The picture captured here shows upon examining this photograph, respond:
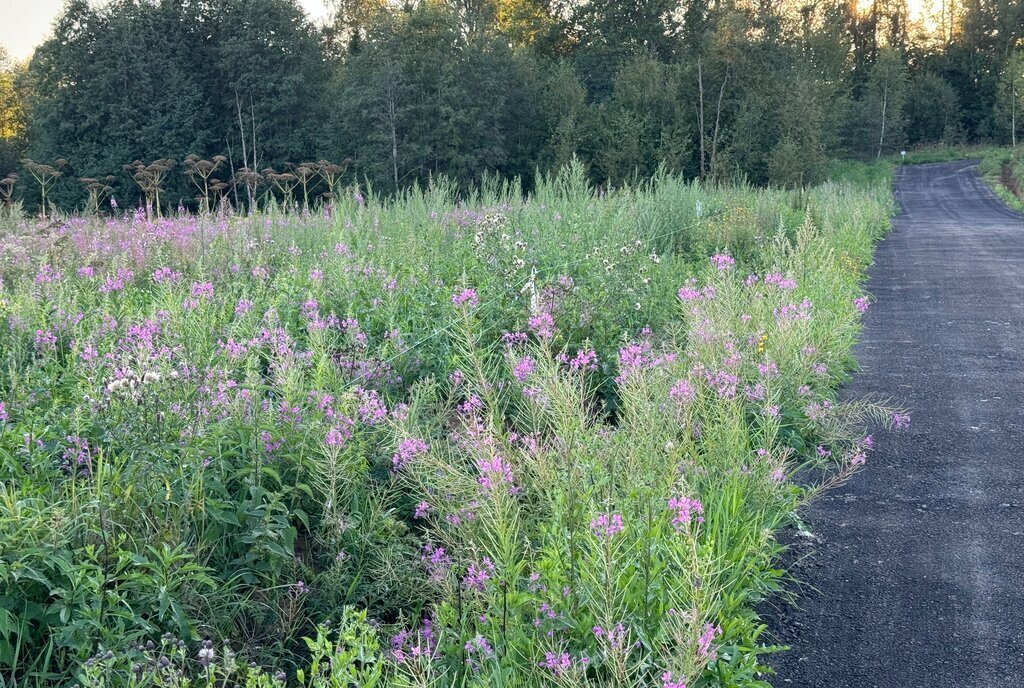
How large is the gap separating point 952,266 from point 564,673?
551 inches

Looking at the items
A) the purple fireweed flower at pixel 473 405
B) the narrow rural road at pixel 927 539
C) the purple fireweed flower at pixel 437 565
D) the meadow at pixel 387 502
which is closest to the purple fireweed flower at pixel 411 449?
the meadow at pixel 387 502

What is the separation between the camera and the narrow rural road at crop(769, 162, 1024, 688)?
2.94 meters

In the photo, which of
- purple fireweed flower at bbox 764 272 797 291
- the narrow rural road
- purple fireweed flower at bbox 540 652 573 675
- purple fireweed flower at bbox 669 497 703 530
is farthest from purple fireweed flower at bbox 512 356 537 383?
purple fireweed flower at bbox 764 272 797 291

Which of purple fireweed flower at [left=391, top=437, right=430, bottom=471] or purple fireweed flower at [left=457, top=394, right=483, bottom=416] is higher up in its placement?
purple fireweed flower at [left=457, top=394, right=483, bottom=416]

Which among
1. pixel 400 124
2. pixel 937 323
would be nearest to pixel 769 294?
pixel 937 323

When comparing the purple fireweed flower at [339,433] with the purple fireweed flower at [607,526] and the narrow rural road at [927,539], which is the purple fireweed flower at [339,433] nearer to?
the purple fireweed flower at [607,526]

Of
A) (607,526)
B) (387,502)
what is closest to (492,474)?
(607,526)

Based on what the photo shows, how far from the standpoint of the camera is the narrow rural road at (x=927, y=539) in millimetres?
2941

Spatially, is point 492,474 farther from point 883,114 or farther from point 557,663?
point 883,114

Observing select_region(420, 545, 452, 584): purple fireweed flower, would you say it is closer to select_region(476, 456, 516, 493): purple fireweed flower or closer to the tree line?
select_region(476, 456, 516, 493): purple fireweed flower

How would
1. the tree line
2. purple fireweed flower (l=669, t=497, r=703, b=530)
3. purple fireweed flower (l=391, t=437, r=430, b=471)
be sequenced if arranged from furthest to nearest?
1. the tree line
2. purple fireweed flower (l=391, t=437, r=430, b=471)
3. purple fireweed flower (l=669, t=497, r=703, b=530)

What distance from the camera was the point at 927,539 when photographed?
12.7 ft

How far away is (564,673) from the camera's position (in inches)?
84.5

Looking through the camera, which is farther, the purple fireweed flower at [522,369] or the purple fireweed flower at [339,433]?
the purple fireweed flower at [522,369]
